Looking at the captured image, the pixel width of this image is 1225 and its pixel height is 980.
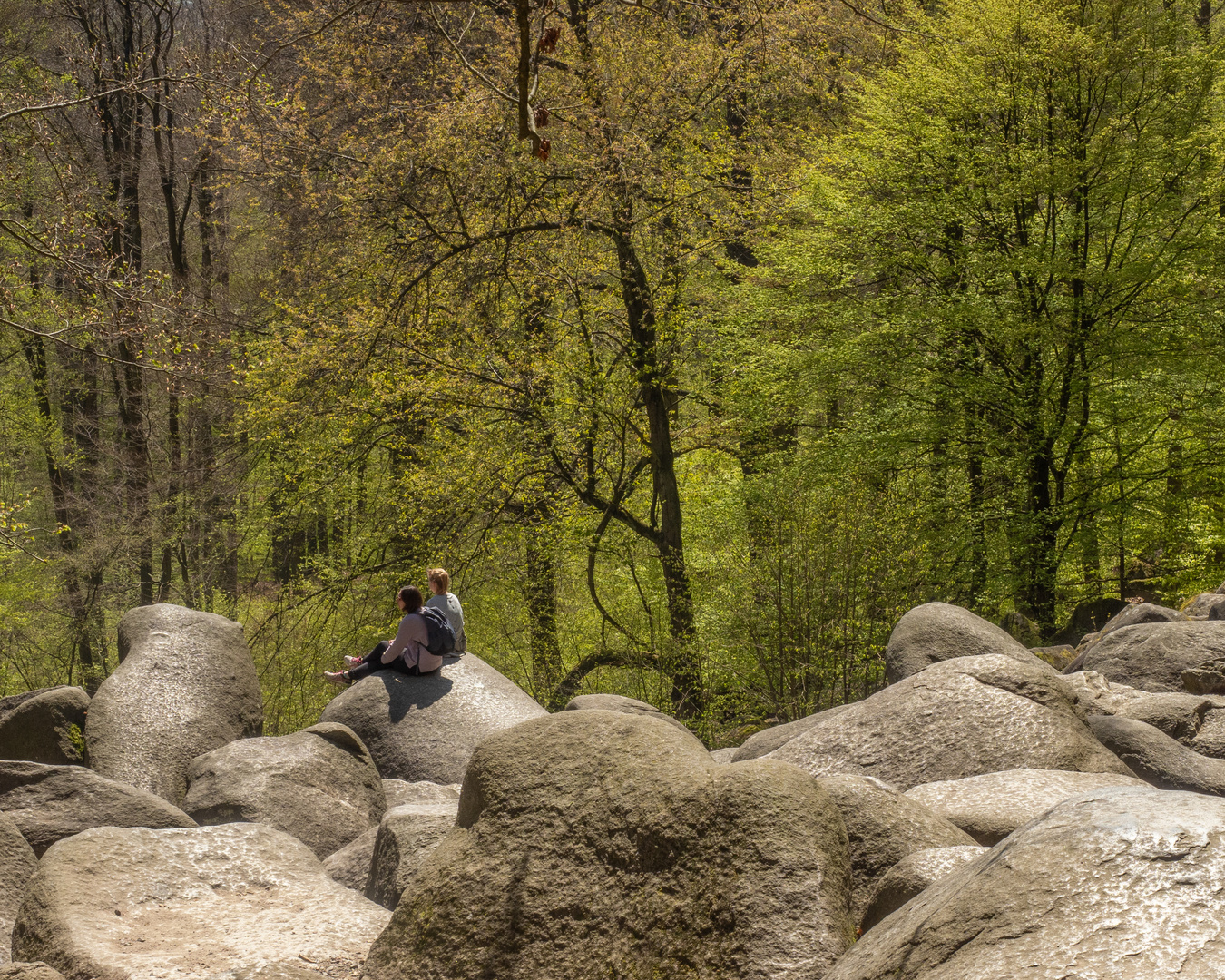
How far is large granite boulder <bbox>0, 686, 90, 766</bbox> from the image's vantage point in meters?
9.68

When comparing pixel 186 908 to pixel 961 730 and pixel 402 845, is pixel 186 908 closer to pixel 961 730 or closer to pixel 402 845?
pixel 402 845

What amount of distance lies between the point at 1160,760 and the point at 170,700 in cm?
841

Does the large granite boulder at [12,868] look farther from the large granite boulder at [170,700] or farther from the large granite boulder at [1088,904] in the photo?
the large granite boulder at [1088,904]

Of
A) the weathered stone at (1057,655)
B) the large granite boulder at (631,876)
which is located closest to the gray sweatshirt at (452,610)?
the large granite boulder at (631,876)

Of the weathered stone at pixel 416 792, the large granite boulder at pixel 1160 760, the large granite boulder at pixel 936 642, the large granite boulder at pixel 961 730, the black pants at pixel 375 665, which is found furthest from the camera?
the black pants at pixel 375 665

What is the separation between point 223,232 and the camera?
24.8 metres

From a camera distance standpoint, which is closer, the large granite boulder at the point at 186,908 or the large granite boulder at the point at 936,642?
the large granite boulder at the point at 186,908


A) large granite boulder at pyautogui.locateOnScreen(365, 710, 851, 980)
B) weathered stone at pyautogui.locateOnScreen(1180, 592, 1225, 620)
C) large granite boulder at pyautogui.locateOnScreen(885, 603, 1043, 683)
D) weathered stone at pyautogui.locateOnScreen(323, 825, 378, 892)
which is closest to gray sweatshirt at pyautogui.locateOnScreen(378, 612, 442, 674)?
weathered stone at pyautogui.locateOnScreen(323, 825, 378, 892)

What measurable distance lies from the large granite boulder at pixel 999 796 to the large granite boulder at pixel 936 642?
3.66 m

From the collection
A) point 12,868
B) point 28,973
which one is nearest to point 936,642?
point 12,868

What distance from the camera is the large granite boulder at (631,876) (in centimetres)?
382

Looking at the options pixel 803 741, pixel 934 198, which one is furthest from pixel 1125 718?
pixel 934 198

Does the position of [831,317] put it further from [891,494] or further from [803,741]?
[803,741]

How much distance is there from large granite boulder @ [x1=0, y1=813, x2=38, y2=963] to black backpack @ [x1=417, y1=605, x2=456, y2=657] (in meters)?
4.63
